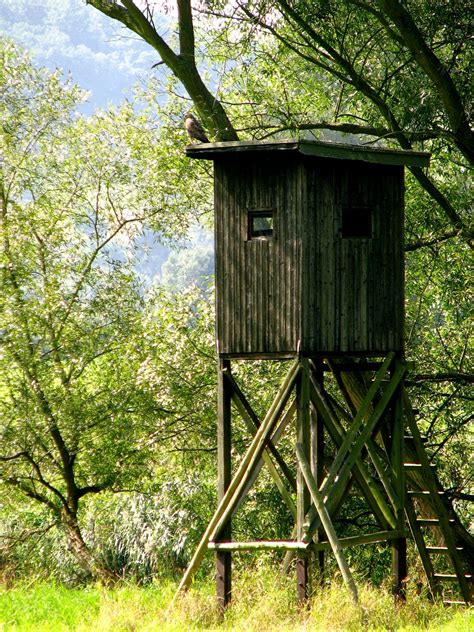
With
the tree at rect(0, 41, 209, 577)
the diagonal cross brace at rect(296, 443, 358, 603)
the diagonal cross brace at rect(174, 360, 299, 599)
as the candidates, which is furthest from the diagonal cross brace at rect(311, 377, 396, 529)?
the tree at rect(0, 41, 209, 577)

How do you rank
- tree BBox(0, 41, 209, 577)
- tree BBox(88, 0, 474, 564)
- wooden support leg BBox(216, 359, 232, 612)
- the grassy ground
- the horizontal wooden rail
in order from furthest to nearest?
tree BBox(0, 41, 209, 577)
tree BBox(88, 0, 474, 564)
wooden support leg BBox(216, 359, 232, 612)
the horizontal wooden rail
the grassy ground

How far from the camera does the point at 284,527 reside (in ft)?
58.5

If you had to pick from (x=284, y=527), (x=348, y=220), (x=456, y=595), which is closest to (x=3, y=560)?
(x=284, y=527)

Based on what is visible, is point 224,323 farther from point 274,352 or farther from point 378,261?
point 378,261

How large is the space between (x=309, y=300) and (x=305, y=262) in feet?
1.53

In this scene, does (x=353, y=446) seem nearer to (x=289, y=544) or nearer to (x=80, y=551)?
(x=289, y=544)

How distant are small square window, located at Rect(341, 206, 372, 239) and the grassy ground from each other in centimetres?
452

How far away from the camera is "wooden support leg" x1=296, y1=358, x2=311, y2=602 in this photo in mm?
11969

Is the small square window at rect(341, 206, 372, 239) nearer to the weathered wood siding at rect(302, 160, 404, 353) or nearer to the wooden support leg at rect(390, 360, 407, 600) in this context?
the weathered wood siding at rect(302, 160, 404, 353)

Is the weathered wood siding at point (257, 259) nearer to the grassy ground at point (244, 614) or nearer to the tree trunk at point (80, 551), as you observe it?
the grassy ground at point (244, 614)

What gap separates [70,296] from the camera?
59.6 ft

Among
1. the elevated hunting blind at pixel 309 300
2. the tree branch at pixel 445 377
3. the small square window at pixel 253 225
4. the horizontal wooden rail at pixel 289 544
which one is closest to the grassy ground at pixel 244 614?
the elevated hunting blind at pixel 309 300

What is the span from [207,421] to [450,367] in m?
4.39

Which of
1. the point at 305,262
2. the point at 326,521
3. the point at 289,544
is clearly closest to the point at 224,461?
the point at 289,544
